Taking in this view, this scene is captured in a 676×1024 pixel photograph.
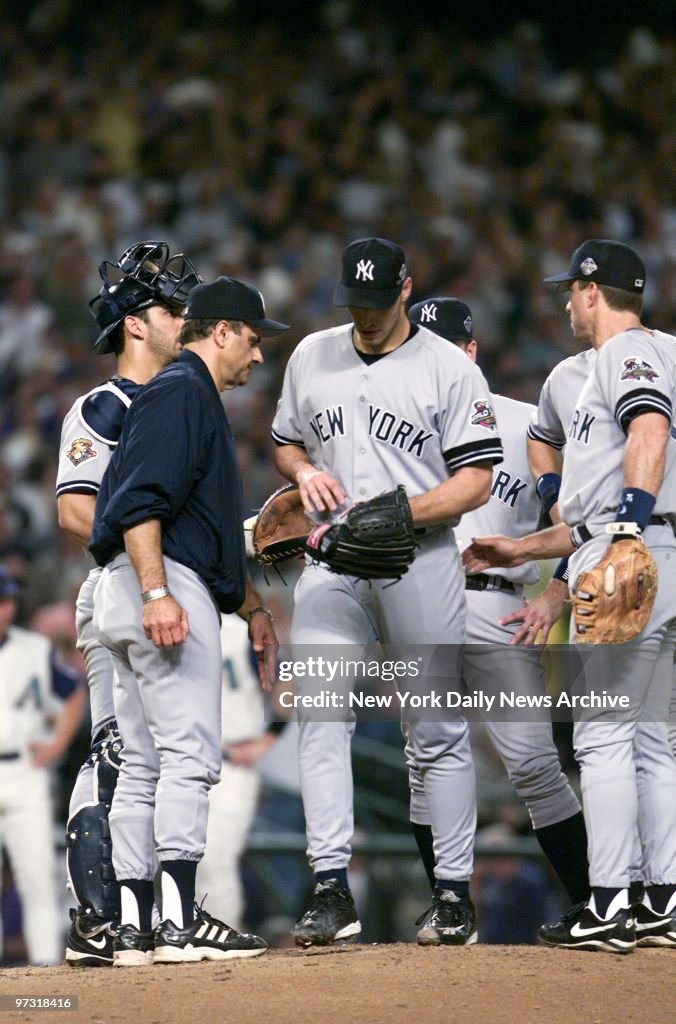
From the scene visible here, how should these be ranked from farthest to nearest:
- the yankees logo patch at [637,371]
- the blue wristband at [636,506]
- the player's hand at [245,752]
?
the player's hand at [245,752] → the yankees logo patch at [637,371] → the blue wristband at [636,506]

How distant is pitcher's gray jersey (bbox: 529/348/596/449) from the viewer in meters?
4.20

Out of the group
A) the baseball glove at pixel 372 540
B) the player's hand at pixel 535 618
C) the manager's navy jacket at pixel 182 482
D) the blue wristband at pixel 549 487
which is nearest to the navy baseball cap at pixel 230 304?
the manager's navy jacket at pixel 182 482

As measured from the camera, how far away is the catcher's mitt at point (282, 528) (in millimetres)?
4086

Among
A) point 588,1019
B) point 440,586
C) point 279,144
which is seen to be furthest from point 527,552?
point 279,144

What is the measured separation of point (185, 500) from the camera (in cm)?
362

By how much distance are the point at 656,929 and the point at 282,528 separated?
144cm

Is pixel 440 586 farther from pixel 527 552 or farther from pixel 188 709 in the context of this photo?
pixel 188 709

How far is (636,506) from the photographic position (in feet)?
11.8

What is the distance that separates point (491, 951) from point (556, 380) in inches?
62.3

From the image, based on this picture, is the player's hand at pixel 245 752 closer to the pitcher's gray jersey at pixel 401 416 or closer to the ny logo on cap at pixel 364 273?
the pitcher's gray jersey at pixel 401 416

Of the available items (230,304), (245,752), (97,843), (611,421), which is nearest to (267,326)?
(230,304)

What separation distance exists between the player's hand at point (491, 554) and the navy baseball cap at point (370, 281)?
76 centimetres

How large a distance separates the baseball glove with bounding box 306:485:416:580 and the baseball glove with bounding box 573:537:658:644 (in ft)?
1.48

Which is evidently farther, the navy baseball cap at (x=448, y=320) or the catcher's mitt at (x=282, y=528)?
the navy baseball cap at (x=448, y=320)
